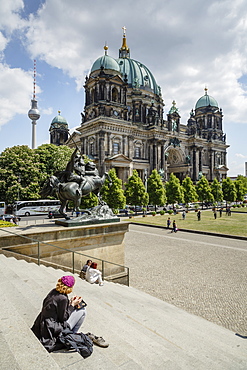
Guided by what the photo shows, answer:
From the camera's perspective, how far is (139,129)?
206 ft

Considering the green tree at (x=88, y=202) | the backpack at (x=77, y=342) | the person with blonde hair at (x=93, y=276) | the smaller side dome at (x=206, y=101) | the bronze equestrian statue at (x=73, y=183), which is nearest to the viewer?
the backpack at (x=77, y=342)

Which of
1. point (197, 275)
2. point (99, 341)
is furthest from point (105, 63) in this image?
point (99, 341)

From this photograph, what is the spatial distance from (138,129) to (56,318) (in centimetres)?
6096

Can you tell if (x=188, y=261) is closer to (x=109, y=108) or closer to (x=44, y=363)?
(x=44, y=363)

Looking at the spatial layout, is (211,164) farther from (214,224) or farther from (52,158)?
(214,224)

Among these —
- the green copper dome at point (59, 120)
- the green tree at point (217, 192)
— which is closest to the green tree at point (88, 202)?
the green tree at point (217, 192)

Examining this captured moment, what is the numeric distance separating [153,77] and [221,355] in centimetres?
8242

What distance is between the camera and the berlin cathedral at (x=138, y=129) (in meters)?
54.8

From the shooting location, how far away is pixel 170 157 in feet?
250

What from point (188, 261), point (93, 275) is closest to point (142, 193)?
point (188, 261)

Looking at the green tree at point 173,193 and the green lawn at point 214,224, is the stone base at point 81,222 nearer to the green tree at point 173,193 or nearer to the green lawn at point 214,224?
the green lawn at point 214,224

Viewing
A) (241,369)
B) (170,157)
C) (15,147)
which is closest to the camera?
(241,369)

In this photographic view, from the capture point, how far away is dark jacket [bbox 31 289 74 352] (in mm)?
4043

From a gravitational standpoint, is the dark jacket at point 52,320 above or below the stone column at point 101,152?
below
